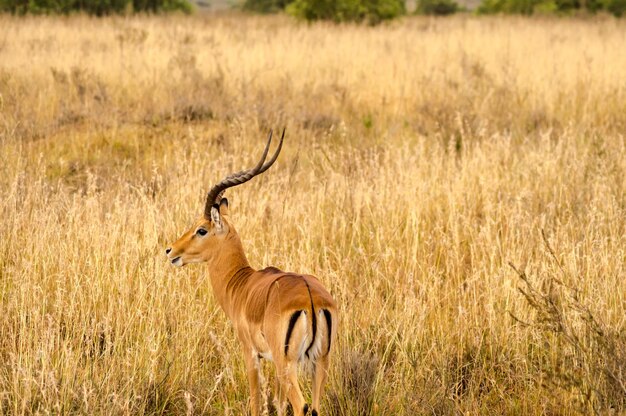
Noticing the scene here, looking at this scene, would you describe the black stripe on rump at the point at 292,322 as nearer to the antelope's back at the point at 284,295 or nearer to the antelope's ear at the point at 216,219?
the antelope's back at the point at 284,295

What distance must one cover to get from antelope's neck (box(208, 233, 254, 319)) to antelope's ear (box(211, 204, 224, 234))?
0.25 ft

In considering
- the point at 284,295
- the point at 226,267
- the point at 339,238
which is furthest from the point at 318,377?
the point at 339,238

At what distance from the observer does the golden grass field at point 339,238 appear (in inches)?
171

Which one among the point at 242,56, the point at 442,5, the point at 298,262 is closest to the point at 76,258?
the point at 298,262

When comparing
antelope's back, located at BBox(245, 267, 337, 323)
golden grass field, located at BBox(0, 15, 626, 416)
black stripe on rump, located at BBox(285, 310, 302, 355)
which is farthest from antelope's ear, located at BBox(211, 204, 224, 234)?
black stripe on rump, located at BBox(285, 310, 302, 355)

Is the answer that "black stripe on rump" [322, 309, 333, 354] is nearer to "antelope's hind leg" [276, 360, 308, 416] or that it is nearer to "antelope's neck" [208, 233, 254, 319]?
"antelope's hind leg" [276, 360, 308, 416]

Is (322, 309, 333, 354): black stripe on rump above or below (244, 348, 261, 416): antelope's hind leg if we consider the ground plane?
above

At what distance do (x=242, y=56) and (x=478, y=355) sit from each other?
10.1 metres

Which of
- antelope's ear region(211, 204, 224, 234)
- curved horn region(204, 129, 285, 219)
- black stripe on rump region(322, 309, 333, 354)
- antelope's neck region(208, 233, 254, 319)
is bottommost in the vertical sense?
antelope's neck region(208, 233, 254, 319)

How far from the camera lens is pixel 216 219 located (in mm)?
4414

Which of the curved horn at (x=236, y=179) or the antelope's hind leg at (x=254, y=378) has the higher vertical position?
the curved horn at (x=236, y=179)

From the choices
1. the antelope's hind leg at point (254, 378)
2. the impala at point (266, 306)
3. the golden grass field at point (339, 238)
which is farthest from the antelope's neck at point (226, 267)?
the antelope's hind leg at point (254, 378)

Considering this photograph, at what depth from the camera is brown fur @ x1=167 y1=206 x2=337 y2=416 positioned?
356 centimetres

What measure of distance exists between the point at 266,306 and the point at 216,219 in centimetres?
77
